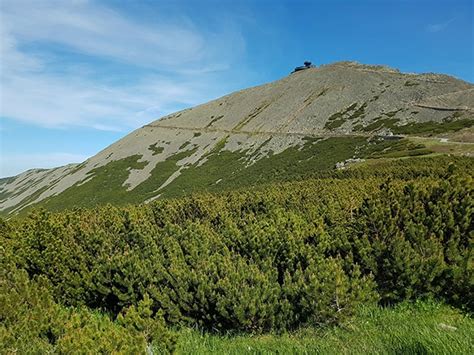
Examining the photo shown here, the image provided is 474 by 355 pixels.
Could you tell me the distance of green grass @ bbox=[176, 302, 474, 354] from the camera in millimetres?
5328

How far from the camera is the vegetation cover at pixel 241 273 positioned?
570 cm

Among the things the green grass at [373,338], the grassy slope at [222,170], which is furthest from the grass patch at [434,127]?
the green grass at [373,338]

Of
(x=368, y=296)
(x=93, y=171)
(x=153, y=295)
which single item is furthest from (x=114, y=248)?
(x=93, y=171)

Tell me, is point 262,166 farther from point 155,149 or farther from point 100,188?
point 155,149

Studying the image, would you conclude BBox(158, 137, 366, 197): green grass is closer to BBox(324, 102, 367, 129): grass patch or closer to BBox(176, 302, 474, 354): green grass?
BBox(324, 102, 367, 129): grass patch

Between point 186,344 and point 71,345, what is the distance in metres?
2.31

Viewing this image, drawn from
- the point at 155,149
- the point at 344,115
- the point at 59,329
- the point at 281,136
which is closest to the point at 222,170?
the point at 281,136

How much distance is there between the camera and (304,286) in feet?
21.7

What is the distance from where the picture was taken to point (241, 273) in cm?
696

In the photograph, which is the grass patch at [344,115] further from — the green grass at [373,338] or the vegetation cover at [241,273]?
the green grass at [373,338]

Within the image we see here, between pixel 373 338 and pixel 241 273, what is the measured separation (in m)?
2.39

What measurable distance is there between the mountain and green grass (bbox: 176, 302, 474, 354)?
3779 cm

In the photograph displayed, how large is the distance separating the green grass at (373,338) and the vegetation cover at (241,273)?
0.35ft

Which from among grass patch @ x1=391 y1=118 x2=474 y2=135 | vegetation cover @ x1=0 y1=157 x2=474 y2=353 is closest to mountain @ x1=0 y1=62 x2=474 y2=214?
grass patch @ x1=391 y1=118 x2=474 y2=135
